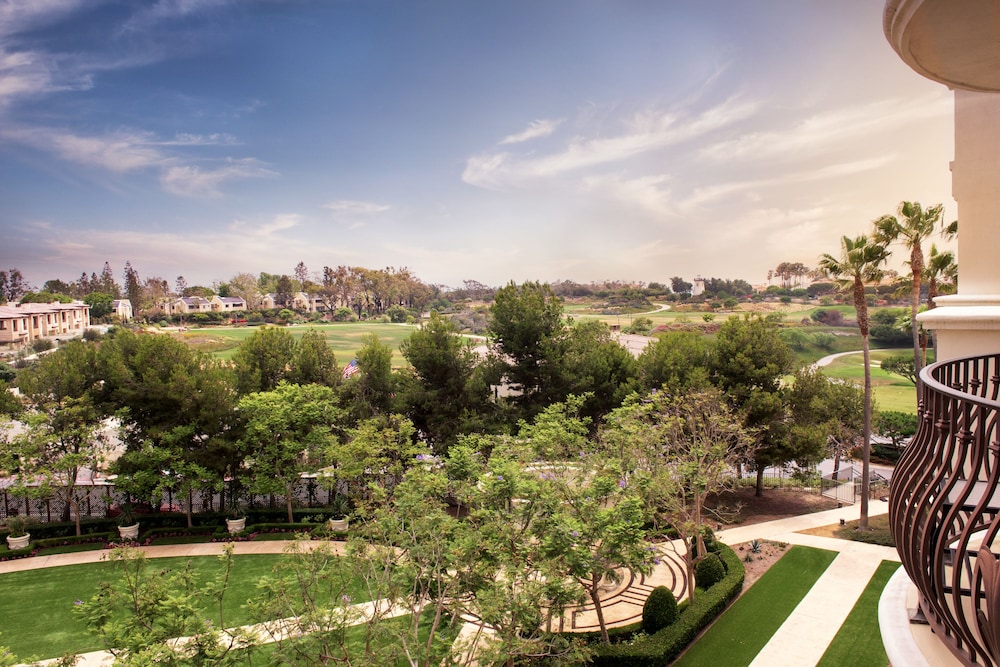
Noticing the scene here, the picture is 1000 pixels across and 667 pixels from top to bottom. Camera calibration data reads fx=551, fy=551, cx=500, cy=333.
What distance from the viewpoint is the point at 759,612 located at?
11672 millimetres

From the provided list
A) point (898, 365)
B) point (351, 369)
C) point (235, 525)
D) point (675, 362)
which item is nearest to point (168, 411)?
point (235, 525)

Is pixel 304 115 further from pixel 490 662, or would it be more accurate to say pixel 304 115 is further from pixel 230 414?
pixel 490 662

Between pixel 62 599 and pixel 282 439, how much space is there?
6.70m

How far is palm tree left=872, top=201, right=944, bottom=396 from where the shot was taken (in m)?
15.0

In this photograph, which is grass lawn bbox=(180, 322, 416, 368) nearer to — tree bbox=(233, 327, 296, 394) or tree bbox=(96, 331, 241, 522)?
tree bbox=(233, 327, 296, 394)

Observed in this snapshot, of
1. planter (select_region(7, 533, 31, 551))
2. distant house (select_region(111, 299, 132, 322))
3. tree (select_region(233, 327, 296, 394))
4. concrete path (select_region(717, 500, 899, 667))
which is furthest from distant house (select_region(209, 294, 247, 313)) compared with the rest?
concrete path (select_region(717, 500, 899, 667))

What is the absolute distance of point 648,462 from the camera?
12031 millimetres

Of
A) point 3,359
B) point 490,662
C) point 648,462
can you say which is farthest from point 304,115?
point 490,662

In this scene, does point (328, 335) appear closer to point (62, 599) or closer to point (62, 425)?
point (62, 425)

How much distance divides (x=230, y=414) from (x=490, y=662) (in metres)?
15.3

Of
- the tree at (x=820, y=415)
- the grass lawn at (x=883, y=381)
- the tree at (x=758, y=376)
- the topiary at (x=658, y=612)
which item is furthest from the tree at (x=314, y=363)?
the grass lawn at (x=883, y=381)

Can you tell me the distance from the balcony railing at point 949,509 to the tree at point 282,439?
52.2 ft

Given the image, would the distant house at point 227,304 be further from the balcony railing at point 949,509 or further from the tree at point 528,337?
the balcony railing at point 949,509

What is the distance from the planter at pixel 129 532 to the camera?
16859mm
